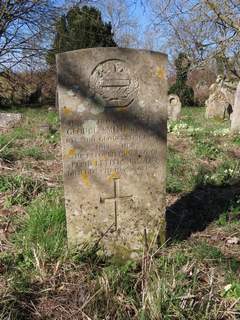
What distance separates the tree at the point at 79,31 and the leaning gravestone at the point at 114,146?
1179cm

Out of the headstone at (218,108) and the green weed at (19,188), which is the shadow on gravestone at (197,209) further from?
the headstone at (218,108)

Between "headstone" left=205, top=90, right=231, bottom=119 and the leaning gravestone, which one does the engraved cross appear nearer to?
the leaning gravestone

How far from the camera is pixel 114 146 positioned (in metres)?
3.03

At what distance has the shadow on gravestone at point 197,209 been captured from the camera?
3.80 meters

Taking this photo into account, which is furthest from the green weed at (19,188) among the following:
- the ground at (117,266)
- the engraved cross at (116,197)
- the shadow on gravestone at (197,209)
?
the shadow on gravestone at (197,209)

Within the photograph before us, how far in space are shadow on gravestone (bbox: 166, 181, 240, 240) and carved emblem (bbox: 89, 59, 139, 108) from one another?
136 centimetres

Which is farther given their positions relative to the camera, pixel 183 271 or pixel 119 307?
pixel 183 271

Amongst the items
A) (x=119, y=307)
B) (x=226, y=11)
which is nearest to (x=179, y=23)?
(x=226, y=11)

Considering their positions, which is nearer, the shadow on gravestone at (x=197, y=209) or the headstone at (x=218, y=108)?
the shadow on gravestone at (x=197, y=209)

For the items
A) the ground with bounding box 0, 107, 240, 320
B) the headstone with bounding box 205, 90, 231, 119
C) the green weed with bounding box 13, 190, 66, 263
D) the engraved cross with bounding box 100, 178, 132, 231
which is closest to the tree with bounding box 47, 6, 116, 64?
the headstone with bounding box 205, 90, 231, 119

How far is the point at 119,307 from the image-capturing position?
7.88ft

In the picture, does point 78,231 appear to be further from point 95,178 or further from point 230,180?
point 230,180

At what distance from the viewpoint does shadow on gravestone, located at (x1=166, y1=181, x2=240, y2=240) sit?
380 centimetres

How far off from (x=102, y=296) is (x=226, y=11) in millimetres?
11356
